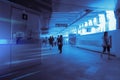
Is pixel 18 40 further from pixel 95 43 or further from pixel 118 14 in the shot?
pixel 95 43

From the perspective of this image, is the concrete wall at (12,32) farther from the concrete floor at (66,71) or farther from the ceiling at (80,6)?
the ceiling at (80,6)

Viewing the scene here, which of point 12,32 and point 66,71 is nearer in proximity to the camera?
point 66,71

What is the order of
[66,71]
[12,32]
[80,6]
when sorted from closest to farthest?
1. [66,71]
2. [12,32]
3. [80,6]

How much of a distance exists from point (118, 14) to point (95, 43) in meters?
6.14

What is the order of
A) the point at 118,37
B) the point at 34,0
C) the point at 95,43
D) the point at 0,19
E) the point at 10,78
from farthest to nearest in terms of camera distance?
the point at 95,43, the point at 118,37, the point at 34,0, the point at 0,19, the point at 10,78

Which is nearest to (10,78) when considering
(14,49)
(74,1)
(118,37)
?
(14,49)

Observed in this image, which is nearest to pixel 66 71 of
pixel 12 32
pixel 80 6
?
pixel 12 32

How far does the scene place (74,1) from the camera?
405 inches

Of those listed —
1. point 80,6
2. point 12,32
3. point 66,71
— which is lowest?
point 66,71

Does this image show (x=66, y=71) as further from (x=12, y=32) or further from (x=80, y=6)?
(x=80, y=6)

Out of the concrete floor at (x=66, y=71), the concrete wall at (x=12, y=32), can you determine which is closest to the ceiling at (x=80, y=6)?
the concrete wall at (x=12, y=32)

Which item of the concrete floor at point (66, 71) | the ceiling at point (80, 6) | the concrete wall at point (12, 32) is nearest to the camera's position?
the concrete floor at point (66, 71)

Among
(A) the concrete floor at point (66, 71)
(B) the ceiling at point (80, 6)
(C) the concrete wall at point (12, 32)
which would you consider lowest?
(A) the concrete floor at point (66, 71)

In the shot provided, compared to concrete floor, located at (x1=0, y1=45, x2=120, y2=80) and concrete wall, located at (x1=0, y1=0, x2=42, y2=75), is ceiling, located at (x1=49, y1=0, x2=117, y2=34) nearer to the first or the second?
concrete wall, located at (x1=0, y1=0, x2=42, y2=75)
